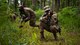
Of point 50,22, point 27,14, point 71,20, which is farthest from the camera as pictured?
point 71,20

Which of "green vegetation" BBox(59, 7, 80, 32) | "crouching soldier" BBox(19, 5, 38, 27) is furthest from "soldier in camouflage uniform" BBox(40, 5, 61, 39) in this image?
"crouching soldier" BBox(19, 5, 38, 27)

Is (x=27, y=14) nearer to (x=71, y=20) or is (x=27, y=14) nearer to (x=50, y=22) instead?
(x=71, y=20)

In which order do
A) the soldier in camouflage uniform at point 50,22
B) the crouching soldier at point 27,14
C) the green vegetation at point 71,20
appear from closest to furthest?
the soldier in camouflage uniform at point 50,22 → the green vegetation at point 71,20 → the crouching soldier at point 27,14

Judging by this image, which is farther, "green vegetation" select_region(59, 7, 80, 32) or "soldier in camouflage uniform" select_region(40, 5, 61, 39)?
"green vegetation" select_region(59, 7, 80, 32)

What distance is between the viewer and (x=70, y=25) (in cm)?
1521

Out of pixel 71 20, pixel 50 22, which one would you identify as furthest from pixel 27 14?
pixel 50 22

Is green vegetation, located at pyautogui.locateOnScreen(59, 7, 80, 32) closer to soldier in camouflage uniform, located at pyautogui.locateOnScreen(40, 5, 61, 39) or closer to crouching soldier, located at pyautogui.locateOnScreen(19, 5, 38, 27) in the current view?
crouching soldier, located at pyautogui.locateOnScreen(19, 5, 38, 27)

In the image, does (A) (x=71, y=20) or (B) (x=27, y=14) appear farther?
(A) (x=71, y=20)

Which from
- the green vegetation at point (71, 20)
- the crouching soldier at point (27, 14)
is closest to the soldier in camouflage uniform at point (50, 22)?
the green vegetation at point (71, 20)

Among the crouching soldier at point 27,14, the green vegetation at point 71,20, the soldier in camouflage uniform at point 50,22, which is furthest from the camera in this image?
the crouching soldier at point 27,14

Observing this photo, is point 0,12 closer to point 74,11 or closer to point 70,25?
point 70,25

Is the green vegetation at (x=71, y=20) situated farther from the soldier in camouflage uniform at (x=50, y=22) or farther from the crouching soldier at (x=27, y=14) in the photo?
the soldier in camouflage uniform at (x=50, y=22)

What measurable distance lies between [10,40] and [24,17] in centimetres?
953

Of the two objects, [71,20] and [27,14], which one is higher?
[27,14]
